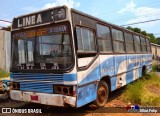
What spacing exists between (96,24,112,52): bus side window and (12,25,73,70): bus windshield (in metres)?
1.78

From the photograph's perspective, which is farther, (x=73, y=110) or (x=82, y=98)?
(x=73, y=110)

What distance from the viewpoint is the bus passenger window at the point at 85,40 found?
20.1 feet

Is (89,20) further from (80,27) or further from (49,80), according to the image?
(49,80)

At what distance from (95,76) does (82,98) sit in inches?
41.5

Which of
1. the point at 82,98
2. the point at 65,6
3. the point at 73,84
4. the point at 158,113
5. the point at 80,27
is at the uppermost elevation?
the point at 65,6

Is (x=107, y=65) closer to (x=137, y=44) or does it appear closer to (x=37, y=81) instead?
(x=37, y=81)

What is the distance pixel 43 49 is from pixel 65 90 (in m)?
1.29

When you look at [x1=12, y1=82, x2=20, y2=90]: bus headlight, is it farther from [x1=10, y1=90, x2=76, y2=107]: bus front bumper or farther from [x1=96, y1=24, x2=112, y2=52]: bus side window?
Answer: [x1=96, y1=24, x2=112, y2=52]: bus side window

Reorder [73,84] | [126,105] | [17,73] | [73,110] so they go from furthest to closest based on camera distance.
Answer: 1. [126,105]
2. [73,110]
3. [17,73]
4. [73,84]

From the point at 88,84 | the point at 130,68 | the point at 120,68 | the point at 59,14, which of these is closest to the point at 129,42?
the point at 130,68

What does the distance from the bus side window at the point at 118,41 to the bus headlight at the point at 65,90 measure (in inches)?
145

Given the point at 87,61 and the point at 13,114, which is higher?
the point at 87,61

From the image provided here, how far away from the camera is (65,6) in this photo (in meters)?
5.96

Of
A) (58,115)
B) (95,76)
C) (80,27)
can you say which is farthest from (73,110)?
(80,27)
